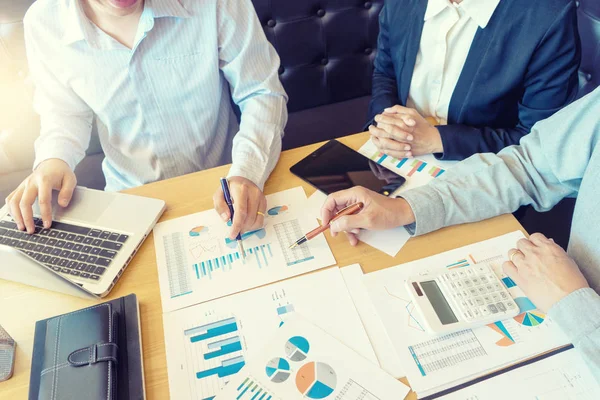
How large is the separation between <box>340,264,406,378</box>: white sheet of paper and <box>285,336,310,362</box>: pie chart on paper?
0.32 feet

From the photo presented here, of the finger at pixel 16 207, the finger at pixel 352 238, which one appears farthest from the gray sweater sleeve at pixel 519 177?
the finger at pixel 16 207

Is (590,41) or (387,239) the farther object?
(590,41)

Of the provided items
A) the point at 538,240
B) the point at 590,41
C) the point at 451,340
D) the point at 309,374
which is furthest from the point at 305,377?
the point at 590,41

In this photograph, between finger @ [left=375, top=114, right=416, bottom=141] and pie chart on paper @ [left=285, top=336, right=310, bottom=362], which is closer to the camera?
pie chart on paper @ [left=285, top=336, right=310, bottom=362]

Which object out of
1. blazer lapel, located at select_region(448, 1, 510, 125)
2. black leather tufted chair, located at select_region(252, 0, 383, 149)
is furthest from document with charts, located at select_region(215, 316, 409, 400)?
black leather tufted chair, located at select_region(252, 0, 383, 149)

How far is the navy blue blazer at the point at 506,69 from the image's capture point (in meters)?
0.87

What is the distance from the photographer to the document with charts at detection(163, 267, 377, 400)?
61cm

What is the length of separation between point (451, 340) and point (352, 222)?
0.81 feet

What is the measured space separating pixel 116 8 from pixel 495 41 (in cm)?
80

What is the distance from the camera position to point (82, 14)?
91 centimetres

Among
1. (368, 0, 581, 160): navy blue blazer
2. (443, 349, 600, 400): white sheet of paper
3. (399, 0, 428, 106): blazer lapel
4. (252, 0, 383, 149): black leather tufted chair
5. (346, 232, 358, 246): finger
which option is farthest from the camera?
(252, 0, 383, 149): black leather tufted chair

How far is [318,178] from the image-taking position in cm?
89

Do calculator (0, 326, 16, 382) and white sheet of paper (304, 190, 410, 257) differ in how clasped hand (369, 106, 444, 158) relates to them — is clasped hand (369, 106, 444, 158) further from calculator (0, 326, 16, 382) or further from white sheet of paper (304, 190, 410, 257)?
calculator (0, 326, 16, 382)

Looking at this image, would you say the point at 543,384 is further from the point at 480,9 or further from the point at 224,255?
the point at 480,9
